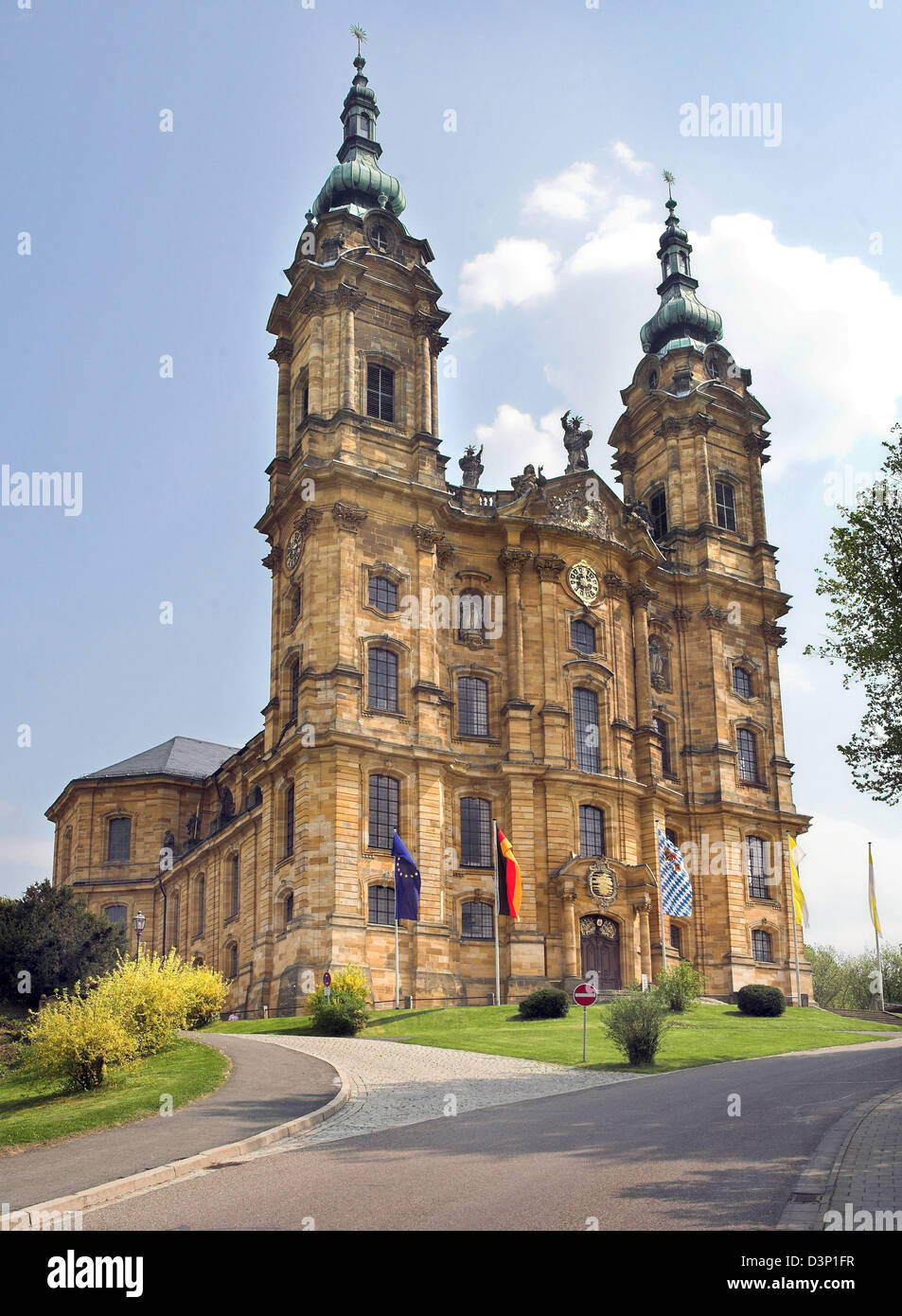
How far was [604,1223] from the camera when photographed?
10.4 meters

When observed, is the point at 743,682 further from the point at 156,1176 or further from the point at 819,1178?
the point at 156,1176

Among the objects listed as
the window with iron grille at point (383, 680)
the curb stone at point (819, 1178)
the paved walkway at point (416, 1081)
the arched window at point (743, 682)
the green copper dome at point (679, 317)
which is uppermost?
the green copper dome at point (679, 317)

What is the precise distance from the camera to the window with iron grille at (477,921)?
48.2 metres

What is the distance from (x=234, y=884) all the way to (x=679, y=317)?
38633 mm

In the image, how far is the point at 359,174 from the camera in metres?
57.5

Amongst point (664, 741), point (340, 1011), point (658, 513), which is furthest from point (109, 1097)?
point (658, 513)

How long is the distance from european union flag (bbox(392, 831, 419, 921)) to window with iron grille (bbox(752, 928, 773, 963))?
21.0 m

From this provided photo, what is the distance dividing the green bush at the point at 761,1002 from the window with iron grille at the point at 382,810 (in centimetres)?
1429

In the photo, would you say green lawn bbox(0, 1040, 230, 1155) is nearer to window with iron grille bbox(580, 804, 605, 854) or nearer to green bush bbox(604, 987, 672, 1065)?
green bush bbox(604, 987, 672, 1065)

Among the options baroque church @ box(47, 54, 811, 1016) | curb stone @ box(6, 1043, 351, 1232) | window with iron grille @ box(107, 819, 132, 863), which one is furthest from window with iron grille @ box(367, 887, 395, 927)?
window with iron grille @ box(107, 819, 132, 863)

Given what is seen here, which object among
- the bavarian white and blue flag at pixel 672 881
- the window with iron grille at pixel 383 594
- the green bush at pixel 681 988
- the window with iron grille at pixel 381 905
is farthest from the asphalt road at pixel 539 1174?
the window with iron grille at pixel 383 594

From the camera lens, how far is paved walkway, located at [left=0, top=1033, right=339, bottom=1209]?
14.0m

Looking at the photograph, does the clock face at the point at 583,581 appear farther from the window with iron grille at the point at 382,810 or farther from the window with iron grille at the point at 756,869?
the window with iron grille at the point at 756,869
